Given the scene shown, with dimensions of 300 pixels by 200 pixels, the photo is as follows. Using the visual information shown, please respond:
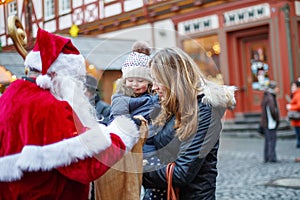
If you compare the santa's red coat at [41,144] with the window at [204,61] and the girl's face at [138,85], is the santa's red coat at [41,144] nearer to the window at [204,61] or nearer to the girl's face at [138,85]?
the girl's face at [138,85]

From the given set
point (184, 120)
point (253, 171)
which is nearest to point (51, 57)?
point (184, 120)

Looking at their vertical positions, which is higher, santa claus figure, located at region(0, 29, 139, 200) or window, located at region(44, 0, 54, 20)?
window, located at region(44, 0, 54, 20)

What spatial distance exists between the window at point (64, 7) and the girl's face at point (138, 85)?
0.75 m

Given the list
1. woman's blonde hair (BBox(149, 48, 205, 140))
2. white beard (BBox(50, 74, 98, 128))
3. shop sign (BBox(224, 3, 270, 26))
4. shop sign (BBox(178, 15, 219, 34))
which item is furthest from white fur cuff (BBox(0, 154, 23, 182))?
shop sign (BBox(178, 15, 219, 34))

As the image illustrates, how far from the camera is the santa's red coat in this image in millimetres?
1751

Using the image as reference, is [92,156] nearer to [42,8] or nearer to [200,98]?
[200,98]

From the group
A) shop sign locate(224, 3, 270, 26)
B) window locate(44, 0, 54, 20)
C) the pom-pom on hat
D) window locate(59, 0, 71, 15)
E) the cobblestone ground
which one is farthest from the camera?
shop sign locate(224, 3, 270, 26)

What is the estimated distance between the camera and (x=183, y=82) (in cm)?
201

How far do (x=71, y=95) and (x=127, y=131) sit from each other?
11.8 inches

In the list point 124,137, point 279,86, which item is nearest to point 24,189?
point 124,137

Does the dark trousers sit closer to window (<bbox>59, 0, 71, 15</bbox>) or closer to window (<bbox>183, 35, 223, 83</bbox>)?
window (<bbox>183, 35, 223, 83</bbox>)

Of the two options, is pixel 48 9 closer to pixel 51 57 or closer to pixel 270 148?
pixel 51 57

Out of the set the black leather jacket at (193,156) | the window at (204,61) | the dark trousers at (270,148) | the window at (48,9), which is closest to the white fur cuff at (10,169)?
the black leather jacket at (193,156)

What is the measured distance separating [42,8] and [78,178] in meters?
1.52
